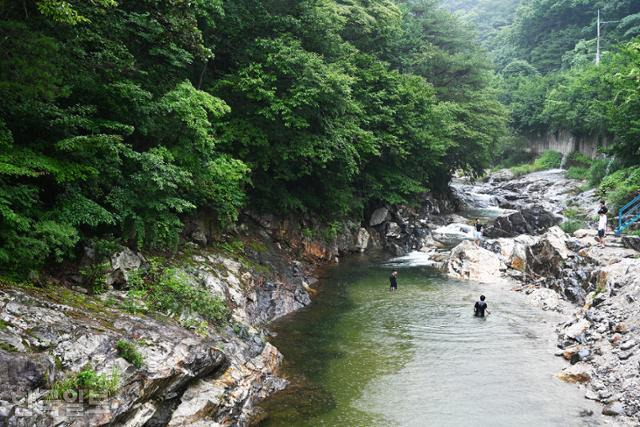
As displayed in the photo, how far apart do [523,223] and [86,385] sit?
3330 cm

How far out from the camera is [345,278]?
24.6 m

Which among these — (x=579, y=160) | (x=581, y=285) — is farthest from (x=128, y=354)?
(x=579, y=160)

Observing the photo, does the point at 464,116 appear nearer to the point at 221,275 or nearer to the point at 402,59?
the point at 402,59

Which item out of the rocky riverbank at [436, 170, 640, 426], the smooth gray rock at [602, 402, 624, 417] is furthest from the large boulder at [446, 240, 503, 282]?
the smooth gray rock at [602, 402, 624, 417]

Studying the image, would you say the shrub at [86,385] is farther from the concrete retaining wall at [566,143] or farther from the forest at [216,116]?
the concrete retaining wall at [566,143]

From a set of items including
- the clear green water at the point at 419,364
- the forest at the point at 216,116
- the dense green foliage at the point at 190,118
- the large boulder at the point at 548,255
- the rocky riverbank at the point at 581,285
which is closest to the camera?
the dense green foliage at the point at 190,118

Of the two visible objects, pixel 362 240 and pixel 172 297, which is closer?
pixel 172 297

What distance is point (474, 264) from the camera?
86.0 feet

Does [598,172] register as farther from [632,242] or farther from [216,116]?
[216,116]

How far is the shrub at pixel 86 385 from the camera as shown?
308 inches

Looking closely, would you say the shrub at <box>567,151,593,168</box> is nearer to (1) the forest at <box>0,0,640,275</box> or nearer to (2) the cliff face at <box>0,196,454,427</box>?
(1) the forest at <box>0,0,640,275</box>

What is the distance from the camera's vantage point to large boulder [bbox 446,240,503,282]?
25578mm

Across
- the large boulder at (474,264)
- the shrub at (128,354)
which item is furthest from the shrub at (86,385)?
the large boulder at (474,264)

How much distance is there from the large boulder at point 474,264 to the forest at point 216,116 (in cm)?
702
